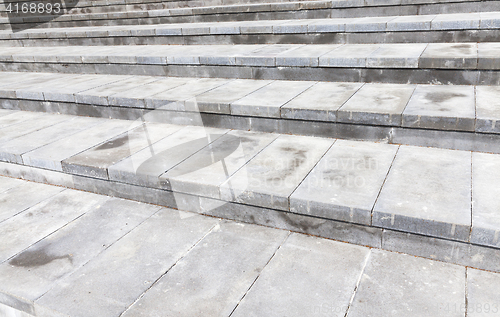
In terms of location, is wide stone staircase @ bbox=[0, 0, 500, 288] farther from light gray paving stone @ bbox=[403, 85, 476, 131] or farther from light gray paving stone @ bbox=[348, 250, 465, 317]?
light gray paving stone @ bbox=[348, 250, 465, 317]

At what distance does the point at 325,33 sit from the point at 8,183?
4.96 meters

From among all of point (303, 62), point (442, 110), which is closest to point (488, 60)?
point (442, 110)

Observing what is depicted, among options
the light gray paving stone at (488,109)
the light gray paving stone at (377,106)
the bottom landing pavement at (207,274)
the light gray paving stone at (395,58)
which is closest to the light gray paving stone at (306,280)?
the bottom landing pavement at (207,274)

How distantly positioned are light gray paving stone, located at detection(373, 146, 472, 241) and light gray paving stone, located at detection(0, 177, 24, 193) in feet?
12.5

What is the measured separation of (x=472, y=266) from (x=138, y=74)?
562 cm

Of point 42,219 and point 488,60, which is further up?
point 488,60

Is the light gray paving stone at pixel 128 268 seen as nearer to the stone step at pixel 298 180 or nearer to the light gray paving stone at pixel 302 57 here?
the stone step at pixel 298 180

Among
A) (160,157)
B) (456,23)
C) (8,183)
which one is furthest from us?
(456,23)

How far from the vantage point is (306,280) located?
2523 millimetres

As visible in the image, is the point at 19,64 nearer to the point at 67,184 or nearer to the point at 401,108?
the point at 67,184

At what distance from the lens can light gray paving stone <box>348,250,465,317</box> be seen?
88.4 inches

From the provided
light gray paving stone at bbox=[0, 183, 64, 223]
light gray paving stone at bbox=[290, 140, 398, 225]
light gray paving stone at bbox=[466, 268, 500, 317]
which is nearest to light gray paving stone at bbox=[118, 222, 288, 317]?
light gray paving stone at bbox=[290, 140, 398, 225]

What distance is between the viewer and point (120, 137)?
450 cm

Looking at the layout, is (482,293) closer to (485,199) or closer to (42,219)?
(485,199)
